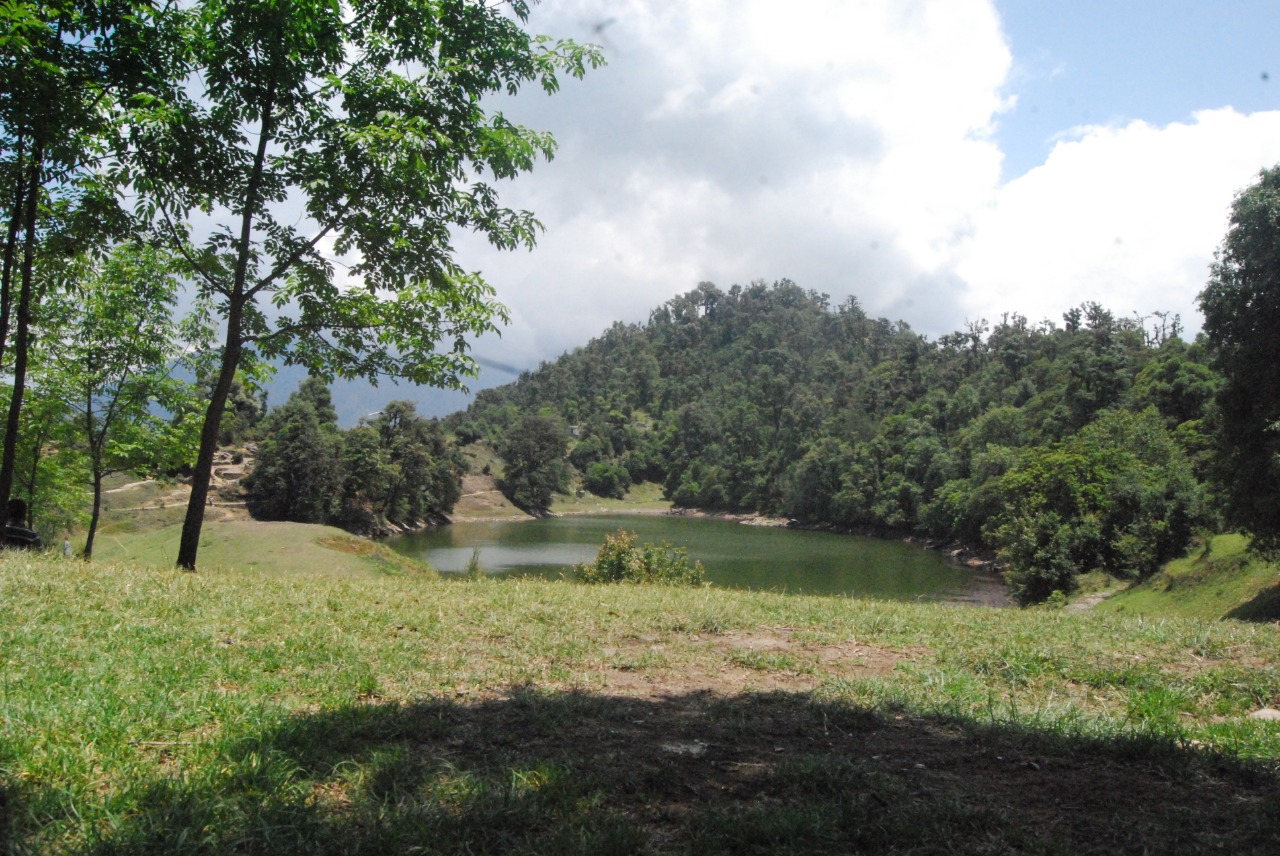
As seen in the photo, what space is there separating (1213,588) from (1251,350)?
8825mm

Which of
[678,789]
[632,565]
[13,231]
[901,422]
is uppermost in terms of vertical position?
[901,422]

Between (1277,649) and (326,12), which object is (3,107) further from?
(1277,649)

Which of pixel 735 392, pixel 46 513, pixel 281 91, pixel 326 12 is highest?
pixel 735 392

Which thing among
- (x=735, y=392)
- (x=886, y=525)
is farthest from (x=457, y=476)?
(x=735, y=392)

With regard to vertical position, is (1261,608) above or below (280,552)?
below

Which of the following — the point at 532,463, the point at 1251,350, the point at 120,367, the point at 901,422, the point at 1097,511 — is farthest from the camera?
the point at 532,463

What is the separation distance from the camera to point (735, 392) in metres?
139

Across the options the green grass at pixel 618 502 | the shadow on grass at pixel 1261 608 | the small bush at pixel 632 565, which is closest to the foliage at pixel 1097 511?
the shadow on grass at pixel 1261 608

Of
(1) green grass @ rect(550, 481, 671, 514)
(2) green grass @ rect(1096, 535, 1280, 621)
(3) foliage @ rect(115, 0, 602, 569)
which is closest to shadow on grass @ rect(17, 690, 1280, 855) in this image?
(3) foliage @ rect(115, 0, 602, 569)

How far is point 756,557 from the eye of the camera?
5272 centimetres

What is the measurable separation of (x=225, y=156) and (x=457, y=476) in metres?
70.7

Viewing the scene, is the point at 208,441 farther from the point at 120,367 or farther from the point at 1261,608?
Answer: the point at 1261,608

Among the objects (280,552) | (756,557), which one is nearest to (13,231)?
(280,552)

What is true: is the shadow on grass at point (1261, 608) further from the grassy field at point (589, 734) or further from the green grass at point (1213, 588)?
the grassy field at point (589, 734)
